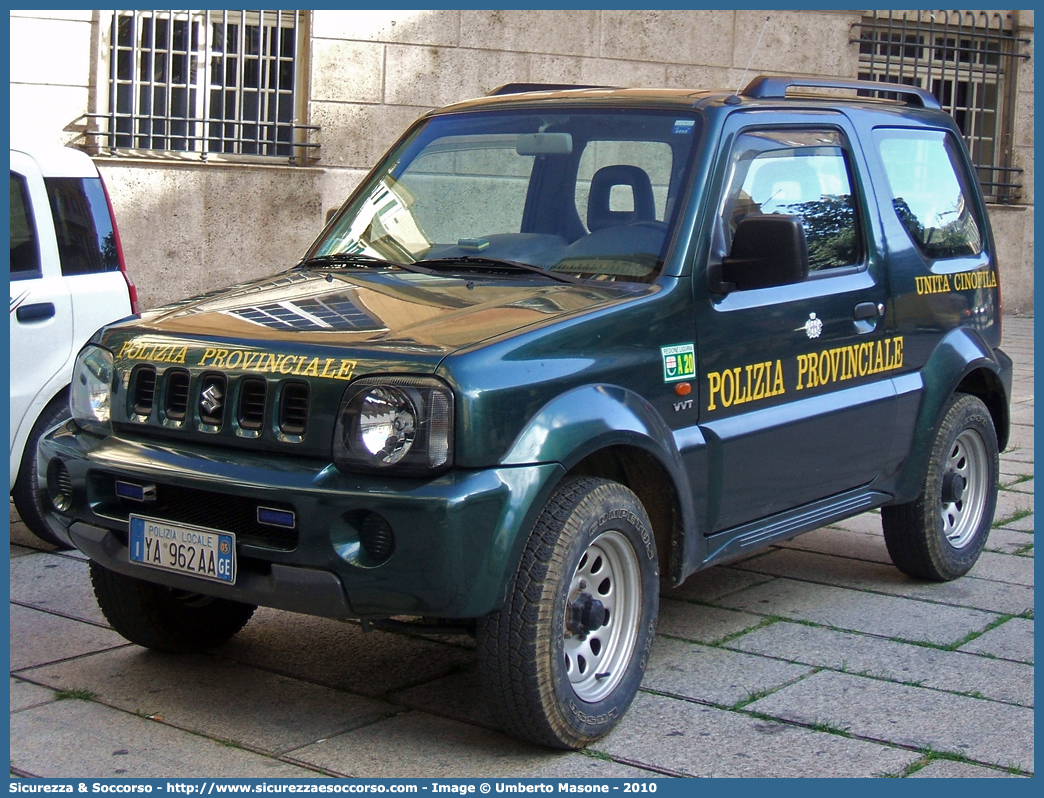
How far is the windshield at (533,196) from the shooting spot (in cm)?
445

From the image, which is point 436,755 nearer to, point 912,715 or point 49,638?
point 912,715

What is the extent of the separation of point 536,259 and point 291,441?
1.23 meters

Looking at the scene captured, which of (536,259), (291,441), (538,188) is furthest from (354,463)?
(538,188)

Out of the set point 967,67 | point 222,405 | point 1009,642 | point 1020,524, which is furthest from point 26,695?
point 967,67

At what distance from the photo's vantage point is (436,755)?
12.3 feet

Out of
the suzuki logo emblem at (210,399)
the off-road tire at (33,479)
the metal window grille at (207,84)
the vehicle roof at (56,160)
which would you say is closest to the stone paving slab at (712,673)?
the suzuki logo emblem at (210,399)

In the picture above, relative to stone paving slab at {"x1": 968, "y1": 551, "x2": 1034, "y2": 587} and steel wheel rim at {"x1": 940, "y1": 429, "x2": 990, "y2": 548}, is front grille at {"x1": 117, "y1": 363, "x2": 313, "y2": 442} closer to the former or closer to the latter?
steel wheel rim at {"x1": 940, "y1": 429, "x2": 990, "y2": 548}

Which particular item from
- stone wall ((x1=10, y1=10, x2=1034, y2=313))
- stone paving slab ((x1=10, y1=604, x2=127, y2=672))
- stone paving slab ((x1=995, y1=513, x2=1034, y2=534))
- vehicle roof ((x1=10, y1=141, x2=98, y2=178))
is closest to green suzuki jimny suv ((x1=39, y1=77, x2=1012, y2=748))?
stone paving slab ((x1=10, y1=604, x2=127, y2=672))

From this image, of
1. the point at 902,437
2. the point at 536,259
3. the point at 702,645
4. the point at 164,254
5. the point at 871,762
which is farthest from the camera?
the point at 164,254

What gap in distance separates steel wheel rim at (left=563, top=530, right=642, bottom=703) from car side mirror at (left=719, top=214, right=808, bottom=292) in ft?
3.34

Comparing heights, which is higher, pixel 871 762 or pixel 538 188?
pixel 538 188

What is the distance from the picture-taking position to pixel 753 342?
452cm
